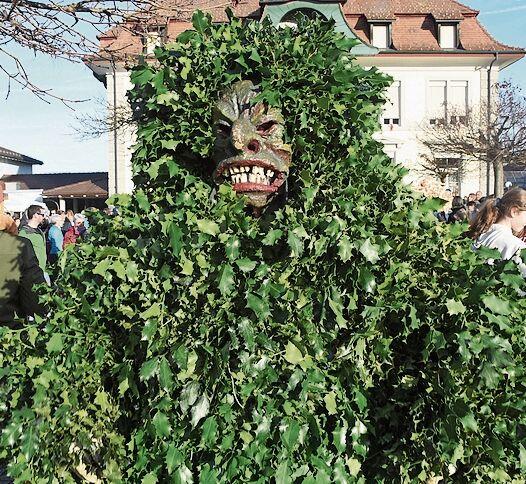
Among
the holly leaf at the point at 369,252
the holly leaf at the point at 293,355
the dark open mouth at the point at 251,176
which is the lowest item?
the holly leaf at the point at 293,355

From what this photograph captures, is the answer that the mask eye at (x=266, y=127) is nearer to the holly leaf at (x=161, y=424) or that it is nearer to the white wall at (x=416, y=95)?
the holly leaf at (x=161, y=424)

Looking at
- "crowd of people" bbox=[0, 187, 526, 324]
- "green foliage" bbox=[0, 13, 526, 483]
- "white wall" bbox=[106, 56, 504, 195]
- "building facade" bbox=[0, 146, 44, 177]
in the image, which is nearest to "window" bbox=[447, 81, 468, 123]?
"white wall" bbox=[106, 56, 504, 195]

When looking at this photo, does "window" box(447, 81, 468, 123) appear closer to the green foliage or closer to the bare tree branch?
the bare tree branch

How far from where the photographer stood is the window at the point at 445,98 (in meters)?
28.6

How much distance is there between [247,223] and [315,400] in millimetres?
669

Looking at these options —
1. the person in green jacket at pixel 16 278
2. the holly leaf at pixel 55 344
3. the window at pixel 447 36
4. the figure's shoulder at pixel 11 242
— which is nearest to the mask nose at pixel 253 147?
the holly leaf at pixel 55 344

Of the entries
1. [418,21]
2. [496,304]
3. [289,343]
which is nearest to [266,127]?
[289,343]

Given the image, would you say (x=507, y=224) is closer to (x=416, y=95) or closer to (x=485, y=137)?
(x=485, y=137)

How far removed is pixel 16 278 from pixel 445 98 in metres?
27.9

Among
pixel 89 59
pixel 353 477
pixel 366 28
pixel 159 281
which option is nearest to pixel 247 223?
pixel 159 281

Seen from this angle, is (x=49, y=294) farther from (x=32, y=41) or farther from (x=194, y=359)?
(x=32, y=41)

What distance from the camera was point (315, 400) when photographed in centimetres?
231

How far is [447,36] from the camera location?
94.3 ft

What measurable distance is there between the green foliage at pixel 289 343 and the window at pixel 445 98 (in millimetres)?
27298
